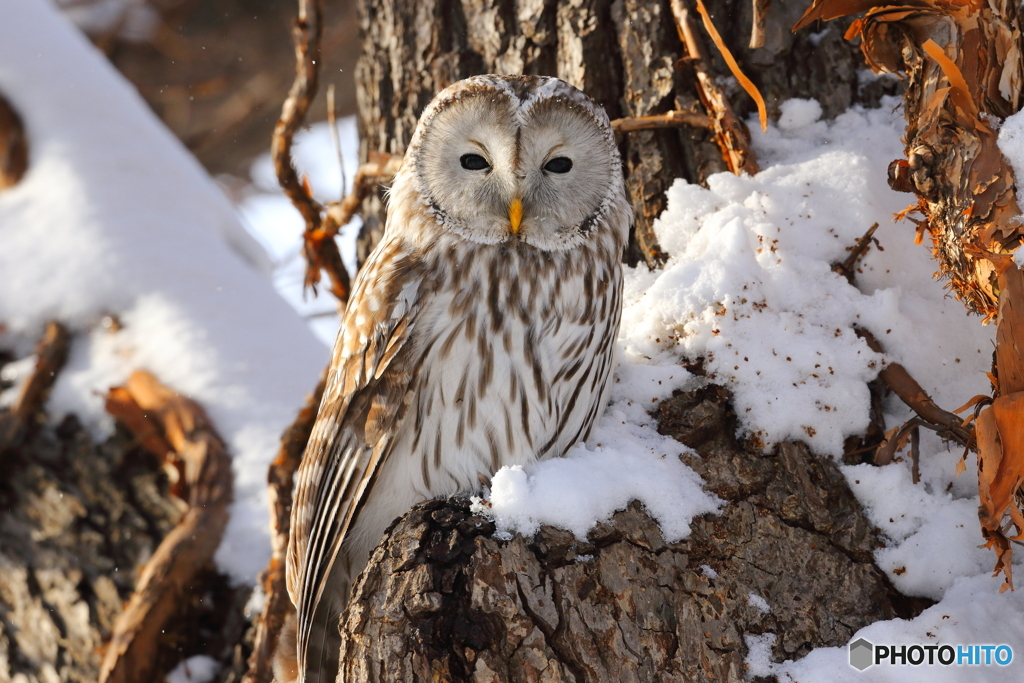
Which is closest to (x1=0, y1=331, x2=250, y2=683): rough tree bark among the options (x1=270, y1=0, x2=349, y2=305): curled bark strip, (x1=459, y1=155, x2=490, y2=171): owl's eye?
(x1=270, y1=0, x2=349, y2=305): curled bark strip

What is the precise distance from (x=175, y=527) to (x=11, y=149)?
61.8 inches

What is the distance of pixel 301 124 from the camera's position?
2705mm

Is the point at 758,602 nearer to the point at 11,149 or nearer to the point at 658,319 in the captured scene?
the point at 658,319

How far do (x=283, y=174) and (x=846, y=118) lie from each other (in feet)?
5.48

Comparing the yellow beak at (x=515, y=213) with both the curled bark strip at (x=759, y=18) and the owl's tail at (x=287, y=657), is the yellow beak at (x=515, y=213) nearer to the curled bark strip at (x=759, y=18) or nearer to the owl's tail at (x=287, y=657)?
the curled bark strip at (x=759, y=18)

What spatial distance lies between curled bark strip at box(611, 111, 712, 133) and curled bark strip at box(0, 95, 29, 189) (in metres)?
2.19

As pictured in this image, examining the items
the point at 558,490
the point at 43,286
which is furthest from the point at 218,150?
the point at 558,490

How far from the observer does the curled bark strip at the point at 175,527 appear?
2.33 meters

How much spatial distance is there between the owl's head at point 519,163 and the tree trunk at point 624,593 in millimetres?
671

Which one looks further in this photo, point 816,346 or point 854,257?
point 854,257

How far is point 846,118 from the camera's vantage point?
2.29 m

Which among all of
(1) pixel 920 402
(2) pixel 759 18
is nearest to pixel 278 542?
(1) pixel 920 402

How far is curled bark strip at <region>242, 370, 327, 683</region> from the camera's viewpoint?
2.22 metres

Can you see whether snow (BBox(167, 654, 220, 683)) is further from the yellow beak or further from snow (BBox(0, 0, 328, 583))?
the yellow beak
